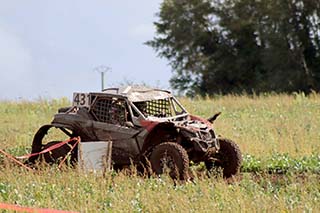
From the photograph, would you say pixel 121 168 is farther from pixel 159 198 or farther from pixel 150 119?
pixel 159 198

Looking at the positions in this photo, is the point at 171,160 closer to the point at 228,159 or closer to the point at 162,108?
the point at 228,159

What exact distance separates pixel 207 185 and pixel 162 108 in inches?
152

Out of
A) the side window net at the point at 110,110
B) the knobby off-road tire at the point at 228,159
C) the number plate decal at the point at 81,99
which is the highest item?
the number plate decal at the point at 81,99

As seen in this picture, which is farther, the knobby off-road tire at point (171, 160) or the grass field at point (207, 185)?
the knobby off-road tire at point (171, 160)

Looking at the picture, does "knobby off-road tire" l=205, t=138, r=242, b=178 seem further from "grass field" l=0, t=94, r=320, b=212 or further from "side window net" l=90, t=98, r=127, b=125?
"side window net" l=90, t=98, r=127, b=125

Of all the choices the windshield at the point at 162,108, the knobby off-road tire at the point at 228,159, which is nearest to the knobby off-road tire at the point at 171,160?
the knobby off-road tire at the point at 228,159

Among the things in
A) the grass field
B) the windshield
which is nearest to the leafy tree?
the grass field

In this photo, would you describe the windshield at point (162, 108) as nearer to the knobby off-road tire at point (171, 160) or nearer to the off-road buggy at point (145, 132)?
the off-road buggy at point (145, 132)

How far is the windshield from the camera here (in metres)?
13.2

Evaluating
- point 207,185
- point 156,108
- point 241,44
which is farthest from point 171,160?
point 241,44

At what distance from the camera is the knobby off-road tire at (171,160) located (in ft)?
37.4

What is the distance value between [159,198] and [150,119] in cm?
391

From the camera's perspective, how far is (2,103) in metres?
28.7

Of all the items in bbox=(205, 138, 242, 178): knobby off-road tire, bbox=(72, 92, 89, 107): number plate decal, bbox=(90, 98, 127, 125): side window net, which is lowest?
bbox=(205, 138, 242, 178): knobby off-road tire
